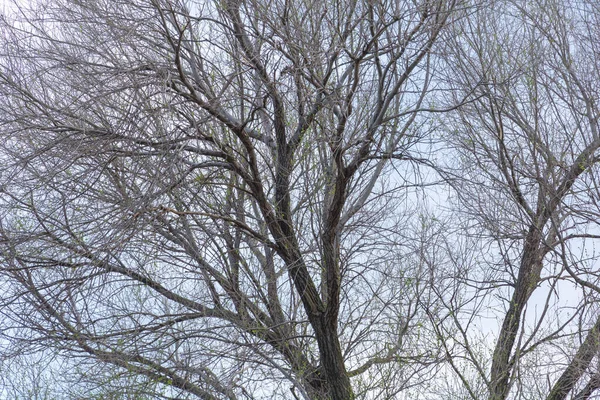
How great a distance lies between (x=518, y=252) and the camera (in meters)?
8.71

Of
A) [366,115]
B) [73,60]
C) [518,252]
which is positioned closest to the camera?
[73,60]

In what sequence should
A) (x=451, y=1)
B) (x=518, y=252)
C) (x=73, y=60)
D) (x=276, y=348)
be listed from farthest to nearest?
(x=518, y=252), (x=276, y=348), (x=451, y=1), (x=73, y=60)

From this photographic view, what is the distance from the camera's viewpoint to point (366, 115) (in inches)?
253

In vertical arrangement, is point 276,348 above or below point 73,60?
below

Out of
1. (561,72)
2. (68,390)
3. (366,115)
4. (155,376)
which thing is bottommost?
(155,376)

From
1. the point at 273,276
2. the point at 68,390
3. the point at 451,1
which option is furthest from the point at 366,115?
the point at 68,390

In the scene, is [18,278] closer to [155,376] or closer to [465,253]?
[155,376]

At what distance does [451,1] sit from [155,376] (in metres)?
4.90

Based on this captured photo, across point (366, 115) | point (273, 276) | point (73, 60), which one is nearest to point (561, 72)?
point (366, 115)

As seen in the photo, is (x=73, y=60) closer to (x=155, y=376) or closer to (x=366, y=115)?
(x=366, y=115)

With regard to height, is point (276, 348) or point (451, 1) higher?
point (451, 1)

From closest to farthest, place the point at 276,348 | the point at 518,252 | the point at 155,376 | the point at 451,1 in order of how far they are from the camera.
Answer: the point at 451,1 → the point at 155,376 → the point at 276,348 → the point at 518,252

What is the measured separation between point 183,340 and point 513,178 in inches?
171

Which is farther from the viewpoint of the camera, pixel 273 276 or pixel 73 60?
pixel 273 276
